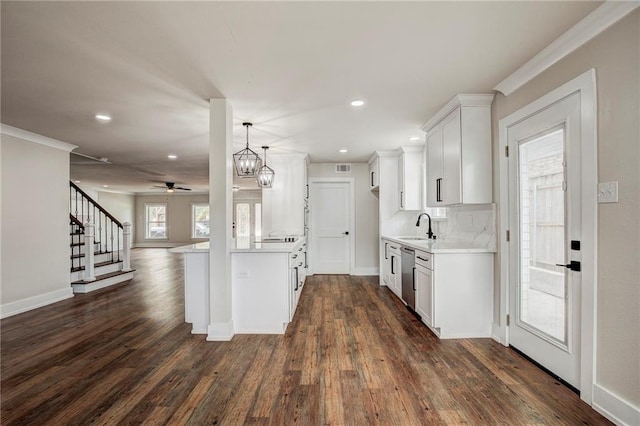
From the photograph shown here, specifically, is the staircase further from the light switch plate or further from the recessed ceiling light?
the light switch plate

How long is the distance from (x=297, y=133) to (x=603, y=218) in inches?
142

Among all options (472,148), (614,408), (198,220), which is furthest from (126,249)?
(614,408)

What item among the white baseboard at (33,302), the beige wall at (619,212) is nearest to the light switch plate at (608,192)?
the beige wall at (619,212)

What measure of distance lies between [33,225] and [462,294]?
5996 millimetres

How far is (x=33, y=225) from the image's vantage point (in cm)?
455

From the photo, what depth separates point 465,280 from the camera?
3.30 m

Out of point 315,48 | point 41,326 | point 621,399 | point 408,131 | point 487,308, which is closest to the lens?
point 621,399

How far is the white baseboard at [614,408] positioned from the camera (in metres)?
1.79

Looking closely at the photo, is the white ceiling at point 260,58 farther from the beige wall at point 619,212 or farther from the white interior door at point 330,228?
the white interior door at point 330,228

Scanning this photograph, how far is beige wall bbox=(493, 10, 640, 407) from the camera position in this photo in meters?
1.79

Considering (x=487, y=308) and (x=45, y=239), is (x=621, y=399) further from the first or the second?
(x=45, y=239)

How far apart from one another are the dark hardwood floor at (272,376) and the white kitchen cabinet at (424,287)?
0.19 m

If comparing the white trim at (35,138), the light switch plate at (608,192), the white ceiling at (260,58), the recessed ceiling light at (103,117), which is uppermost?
the white ceiling at (260,58)

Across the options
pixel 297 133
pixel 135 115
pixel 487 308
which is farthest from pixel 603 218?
pixel 135 115
